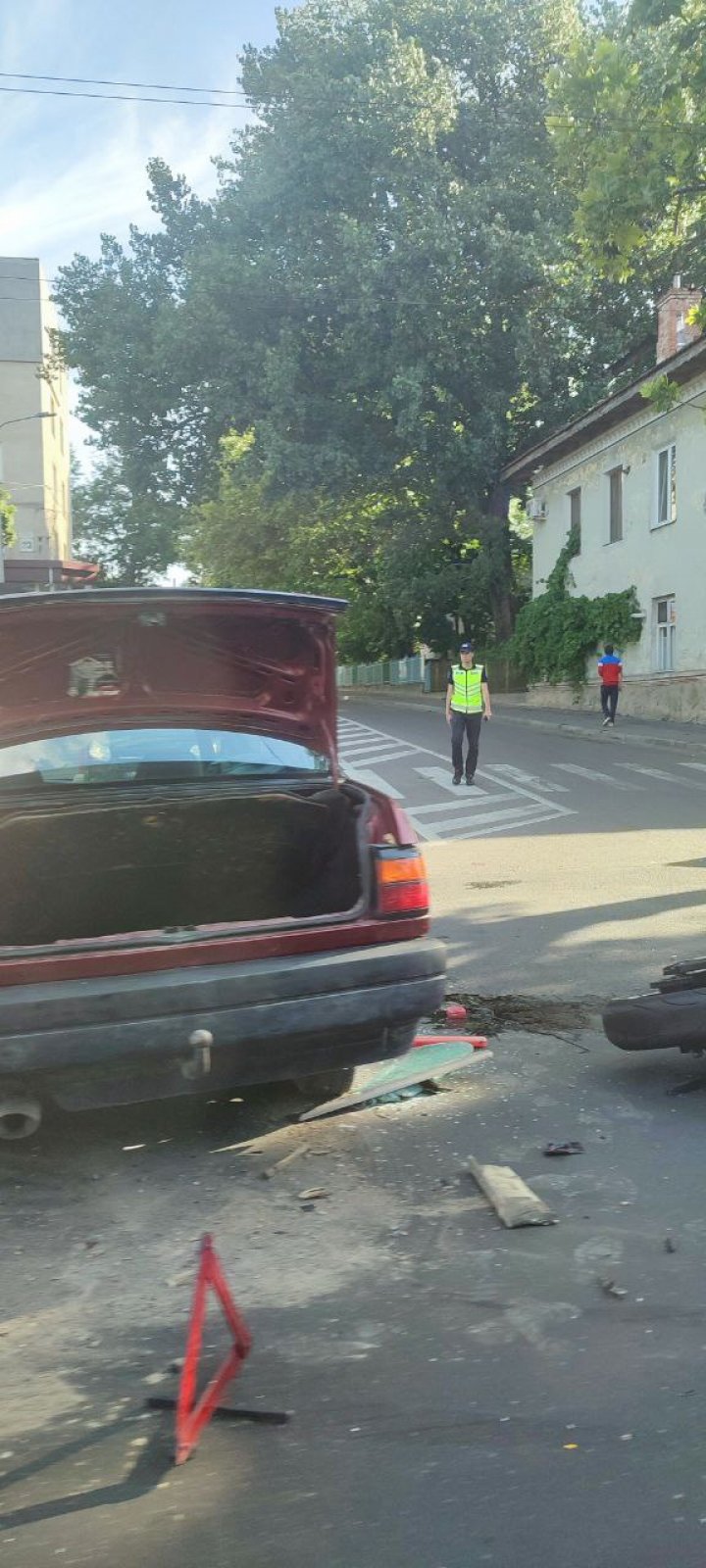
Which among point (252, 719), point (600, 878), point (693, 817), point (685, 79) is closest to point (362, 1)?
point (685, 79)

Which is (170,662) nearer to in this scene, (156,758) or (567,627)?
(156,758)

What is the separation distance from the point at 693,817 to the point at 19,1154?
10.1 m

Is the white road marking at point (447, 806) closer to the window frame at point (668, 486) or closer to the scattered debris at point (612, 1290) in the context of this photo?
the scattered debris at point (612, 1290)

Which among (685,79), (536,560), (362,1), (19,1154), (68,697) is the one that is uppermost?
(362,1)

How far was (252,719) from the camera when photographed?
5.34 meters

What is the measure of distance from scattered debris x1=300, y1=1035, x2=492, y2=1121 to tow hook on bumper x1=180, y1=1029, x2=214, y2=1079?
717mm

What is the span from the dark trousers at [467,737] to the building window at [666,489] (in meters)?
13.6

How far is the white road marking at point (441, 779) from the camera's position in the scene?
1676cm

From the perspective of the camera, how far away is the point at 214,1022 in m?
4.13

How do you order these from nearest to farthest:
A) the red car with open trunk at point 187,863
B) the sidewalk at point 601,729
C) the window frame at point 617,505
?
the red car with open trunk at point 187,863
the sidewalk at point 601,729
the window frame at point 617,505

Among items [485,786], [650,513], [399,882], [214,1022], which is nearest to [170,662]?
[399,882]

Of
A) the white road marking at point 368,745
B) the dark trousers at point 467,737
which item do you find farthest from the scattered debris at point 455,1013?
the white road marking at point 368,745

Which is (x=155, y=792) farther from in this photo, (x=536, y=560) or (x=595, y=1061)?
(x=536, y=560)

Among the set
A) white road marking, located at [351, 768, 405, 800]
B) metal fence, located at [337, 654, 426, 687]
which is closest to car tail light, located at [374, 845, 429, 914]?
white road marking, located at [351, 768, 405, 800]
